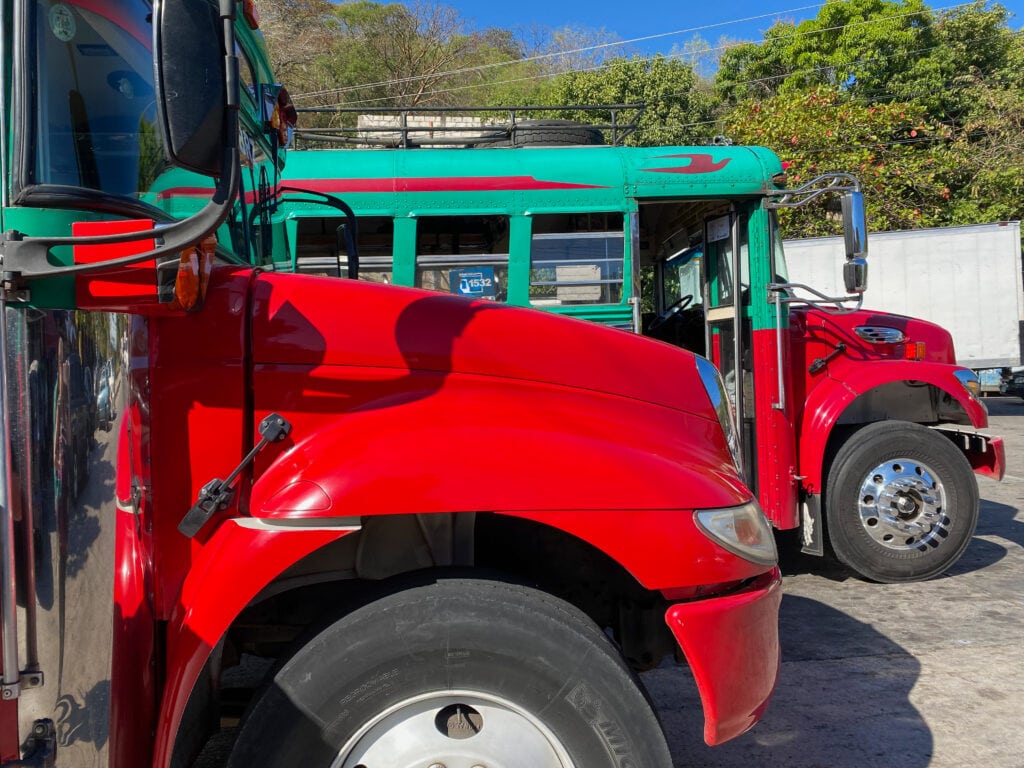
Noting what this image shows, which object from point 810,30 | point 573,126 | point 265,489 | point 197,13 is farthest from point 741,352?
point 810,30

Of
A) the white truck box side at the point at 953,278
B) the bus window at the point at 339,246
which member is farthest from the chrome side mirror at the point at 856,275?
the white truck box side at the point at 953,278

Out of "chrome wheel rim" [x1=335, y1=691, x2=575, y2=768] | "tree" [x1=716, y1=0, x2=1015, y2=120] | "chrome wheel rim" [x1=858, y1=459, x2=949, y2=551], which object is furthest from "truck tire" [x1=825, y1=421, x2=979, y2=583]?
"tree" [x1=716, y1=0, x2=1015, y2=120]

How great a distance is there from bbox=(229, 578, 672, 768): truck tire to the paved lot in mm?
1591

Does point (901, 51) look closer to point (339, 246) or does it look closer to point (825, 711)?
point (339, 246)

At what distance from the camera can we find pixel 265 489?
6.36 feet

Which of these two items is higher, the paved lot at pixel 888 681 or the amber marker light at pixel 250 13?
the amber marker light at pixel 250 13

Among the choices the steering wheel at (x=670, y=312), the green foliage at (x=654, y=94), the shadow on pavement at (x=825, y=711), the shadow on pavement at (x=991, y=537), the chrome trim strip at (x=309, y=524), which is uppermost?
the green foliage at (x=654, y=94)

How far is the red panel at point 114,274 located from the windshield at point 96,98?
11cm

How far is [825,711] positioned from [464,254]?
3.42 meters

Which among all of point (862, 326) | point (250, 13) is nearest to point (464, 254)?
point (862, 326)

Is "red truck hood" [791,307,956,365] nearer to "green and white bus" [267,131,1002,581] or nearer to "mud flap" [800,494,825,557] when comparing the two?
"green and white bus" [267,131,1002,581]

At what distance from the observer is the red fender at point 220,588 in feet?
6.06

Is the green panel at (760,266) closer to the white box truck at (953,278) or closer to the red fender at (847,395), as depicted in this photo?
the red fender at (847,395)

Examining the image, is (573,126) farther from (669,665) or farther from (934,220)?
(934,220)
